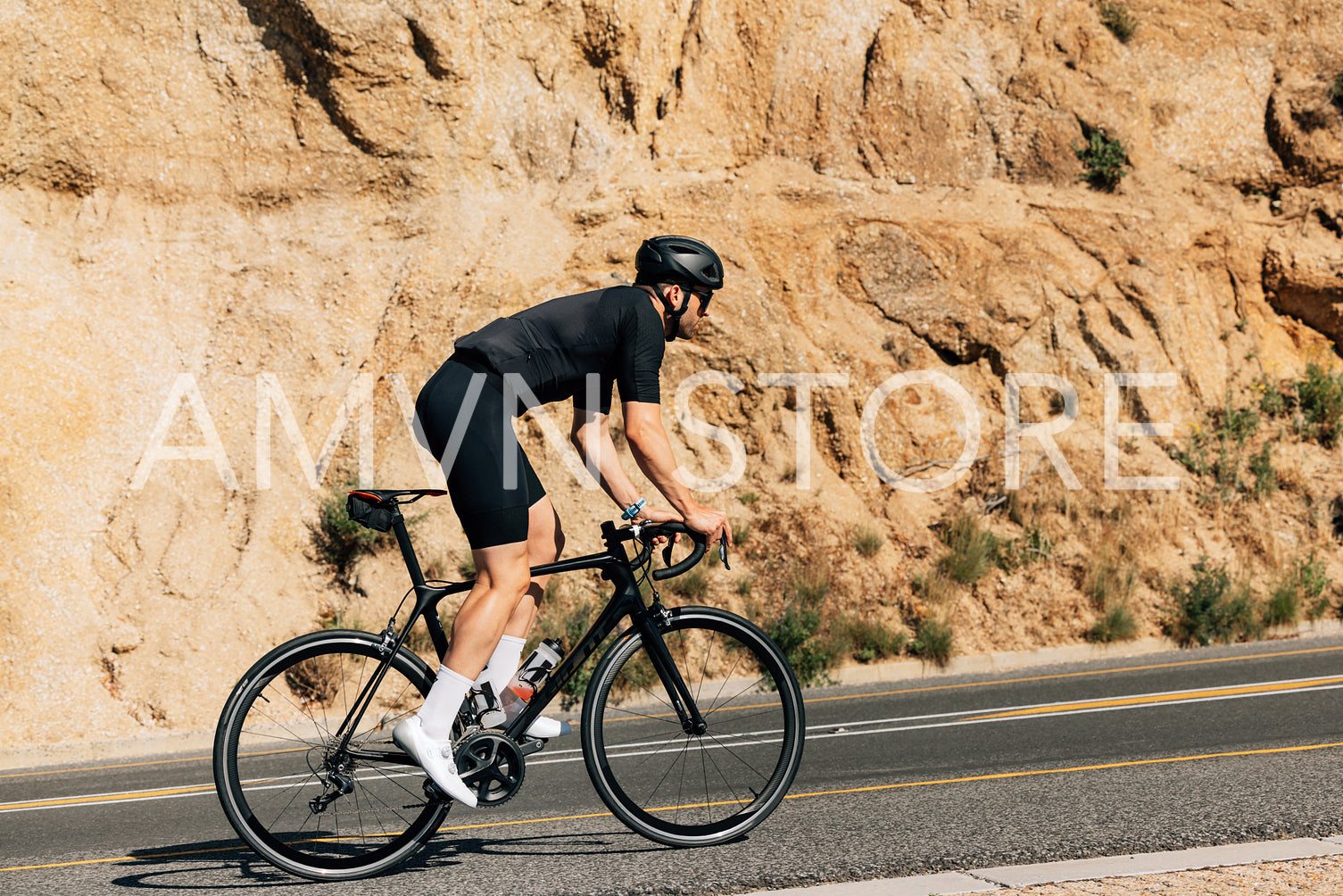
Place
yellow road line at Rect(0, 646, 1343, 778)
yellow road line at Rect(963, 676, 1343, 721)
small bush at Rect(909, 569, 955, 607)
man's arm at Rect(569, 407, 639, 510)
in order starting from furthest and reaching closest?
small bush at Rect(909, 569, 955, 607), yellow road line at Rect(0, 646, 1343, 778), yellow road line at Rect(963, 676, 1343, 721), man's arm at Rect(569, 407, 639, 510)

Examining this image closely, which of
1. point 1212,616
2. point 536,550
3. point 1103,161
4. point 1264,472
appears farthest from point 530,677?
point 1103,161

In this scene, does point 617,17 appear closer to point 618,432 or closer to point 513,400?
point 618,432

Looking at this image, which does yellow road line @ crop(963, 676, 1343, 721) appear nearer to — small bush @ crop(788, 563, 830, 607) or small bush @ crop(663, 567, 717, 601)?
small bush @ crop(788, 563, 830, 607)

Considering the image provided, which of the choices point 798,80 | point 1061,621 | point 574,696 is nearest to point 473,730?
point 574,696

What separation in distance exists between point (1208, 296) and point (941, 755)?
1290cm

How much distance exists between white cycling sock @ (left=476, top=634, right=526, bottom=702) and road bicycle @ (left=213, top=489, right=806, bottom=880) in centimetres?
12

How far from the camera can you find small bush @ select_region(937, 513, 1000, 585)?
12914 mm

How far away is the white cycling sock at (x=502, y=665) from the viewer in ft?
14.3

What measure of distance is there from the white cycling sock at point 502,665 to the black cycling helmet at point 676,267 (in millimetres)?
1397

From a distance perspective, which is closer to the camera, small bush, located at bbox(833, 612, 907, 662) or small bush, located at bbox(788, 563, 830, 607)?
small bush, located at bbox(833, 612, 907, 662)

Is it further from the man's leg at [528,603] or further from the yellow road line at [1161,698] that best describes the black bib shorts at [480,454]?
the yellow road line at [1161,698]

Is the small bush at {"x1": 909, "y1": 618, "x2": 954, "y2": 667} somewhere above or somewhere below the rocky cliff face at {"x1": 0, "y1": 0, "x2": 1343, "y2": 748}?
below

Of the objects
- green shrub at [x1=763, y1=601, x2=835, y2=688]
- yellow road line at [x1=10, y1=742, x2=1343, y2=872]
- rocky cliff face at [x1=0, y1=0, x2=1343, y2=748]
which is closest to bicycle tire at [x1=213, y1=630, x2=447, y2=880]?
yellow road line at [x1=10, y1=742, x2=1343, y2=872]

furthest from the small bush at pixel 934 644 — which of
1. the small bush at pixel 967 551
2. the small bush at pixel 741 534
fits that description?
the small bush at pixel 741 534
